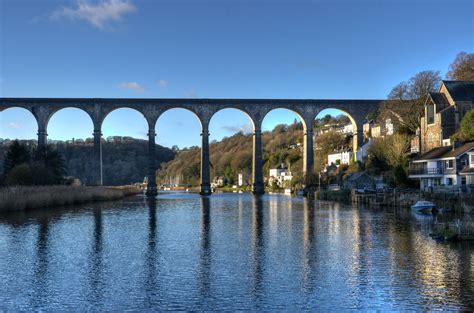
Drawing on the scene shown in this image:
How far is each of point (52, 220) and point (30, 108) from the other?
39486mm

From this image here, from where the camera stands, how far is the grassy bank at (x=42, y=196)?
114 feet

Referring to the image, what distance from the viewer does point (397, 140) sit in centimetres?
5253

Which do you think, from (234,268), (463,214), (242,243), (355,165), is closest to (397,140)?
(355,165)

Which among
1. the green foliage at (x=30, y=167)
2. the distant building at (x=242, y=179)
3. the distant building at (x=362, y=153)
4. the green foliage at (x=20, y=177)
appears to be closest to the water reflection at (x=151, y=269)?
the green foliage at (x=20, y=177)

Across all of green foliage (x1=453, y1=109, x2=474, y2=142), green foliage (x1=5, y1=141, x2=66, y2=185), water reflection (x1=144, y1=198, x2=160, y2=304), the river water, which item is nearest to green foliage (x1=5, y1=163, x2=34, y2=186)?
green foliage (x1=5, y1=141, x2=66, y2=185)

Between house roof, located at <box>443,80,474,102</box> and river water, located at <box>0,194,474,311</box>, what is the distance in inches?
982

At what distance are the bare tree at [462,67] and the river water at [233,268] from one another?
38.0 meters

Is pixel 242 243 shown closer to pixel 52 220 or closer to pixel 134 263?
pixel 134 263

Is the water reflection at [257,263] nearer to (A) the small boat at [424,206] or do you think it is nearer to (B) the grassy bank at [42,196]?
(A) the small boat at [424,206]

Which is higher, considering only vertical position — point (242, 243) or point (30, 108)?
point (30, 108)

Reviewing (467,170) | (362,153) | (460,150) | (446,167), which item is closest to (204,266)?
(467,170)

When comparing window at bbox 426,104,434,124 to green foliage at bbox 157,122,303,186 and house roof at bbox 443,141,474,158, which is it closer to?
house roof at bbox 443,141,474,158

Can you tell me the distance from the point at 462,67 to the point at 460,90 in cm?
1466

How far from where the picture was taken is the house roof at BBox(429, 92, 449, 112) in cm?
4703
